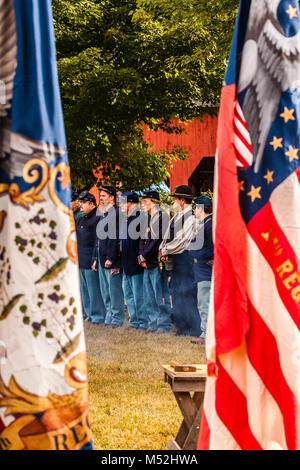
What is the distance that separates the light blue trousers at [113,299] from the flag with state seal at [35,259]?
7692 millimetres

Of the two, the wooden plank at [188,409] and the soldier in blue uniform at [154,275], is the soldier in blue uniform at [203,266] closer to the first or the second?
the soldier in blue uniform at [154,275]

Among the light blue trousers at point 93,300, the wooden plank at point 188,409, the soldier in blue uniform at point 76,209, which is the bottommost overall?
the light blue trousers at point 93,300

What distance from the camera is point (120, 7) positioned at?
46.3ft

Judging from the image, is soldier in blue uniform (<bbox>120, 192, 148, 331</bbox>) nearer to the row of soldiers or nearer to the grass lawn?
the row of soldiers

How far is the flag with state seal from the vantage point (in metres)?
2.07

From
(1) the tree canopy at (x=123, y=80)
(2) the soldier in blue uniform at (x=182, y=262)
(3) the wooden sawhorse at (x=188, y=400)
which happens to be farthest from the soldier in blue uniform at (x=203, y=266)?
(1) the tree canopy at (x=123, y=80)

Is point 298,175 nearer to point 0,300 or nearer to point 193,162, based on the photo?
point 0,300

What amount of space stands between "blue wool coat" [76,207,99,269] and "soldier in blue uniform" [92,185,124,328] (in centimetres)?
26

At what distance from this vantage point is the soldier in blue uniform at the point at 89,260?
10344mm

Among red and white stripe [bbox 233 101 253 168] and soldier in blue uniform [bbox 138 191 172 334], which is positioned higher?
red and white stripe [bbox 233 101 253 168]

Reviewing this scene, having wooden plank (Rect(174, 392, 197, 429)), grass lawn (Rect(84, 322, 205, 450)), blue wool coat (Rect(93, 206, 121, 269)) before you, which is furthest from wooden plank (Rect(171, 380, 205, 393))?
blue wool coat (Rect(93, 206, 121, 269))

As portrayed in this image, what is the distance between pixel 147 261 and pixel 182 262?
1.88ft

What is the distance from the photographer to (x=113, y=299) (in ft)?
32.2
